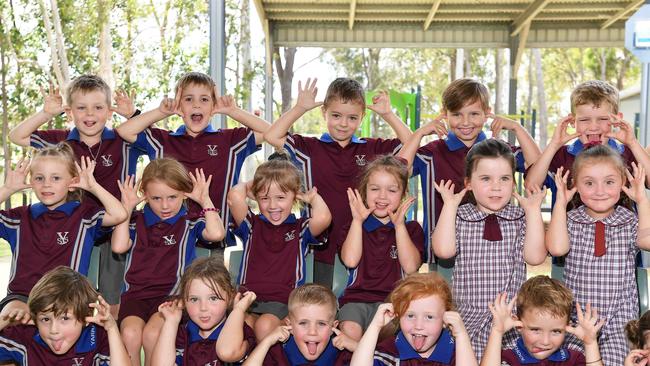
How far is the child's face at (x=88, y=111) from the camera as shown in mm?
3869

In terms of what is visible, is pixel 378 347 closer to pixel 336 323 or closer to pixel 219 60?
pixel 336 323

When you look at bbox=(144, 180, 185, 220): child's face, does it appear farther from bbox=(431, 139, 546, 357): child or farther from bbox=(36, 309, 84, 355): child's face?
bbox=(431, 139, 546, 357): child

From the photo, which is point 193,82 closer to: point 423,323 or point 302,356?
point 302,356

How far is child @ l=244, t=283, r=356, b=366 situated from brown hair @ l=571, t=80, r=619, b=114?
1.63m

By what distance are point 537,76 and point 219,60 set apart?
23489 millimetres

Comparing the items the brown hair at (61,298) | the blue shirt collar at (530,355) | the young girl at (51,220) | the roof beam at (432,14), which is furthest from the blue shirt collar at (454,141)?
the roof beam at (432,14)

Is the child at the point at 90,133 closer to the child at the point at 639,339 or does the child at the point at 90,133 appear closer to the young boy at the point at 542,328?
the young boy at the point at 542,328

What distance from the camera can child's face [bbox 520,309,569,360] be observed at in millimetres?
2834

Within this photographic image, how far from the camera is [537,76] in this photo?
26.8 m

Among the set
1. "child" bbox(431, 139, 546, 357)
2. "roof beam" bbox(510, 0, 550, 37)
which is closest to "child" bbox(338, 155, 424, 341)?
"child" bbox(431, 139, 546, 357)

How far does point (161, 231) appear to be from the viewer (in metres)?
3.52

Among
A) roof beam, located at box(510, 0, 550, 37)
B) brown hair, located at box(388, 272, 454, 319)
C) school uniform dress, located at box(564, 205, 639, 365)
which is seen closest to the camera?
brown hair, located at box(388, 272, 454, 319)

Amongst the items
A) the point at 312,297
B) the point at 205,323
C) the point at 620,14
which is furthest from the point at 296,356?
the point at 620,14

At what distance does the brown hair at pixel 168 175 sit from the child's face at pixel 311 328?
0.88 meters
